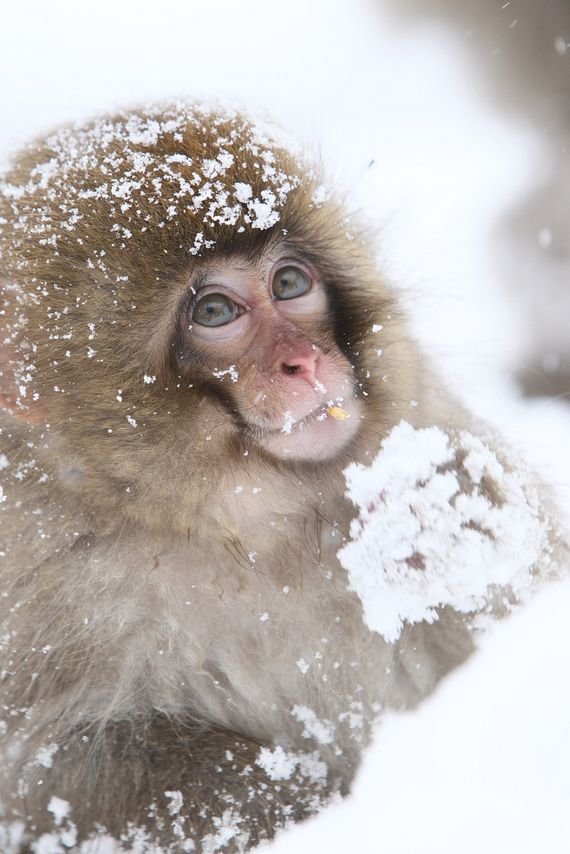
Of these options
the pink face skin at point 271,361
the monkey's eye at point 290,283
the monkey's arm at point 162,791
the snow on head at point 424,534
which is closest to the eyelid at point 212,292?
the pink face skin at point 271,361

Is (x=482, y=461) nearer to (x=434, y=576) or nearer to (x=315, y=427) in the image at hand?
(x=434, y=576)

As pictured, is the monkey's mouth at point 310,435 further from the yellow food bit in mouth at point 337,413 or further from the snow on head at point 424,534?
the snow on head at point 424,534

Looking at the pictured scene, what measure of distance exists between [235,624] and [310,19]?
2744 millimetres

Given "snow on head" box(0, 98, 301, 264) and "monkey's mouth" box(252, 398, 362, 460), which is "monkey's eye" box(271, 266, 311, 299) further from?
"monkey's mouth" box(252, 398, 362, 460)

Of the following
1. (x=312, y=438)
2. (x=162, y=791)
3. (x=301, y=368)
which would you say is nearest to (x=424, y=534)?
(x=312, y=438)

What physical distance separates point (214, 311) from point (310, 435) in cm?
32

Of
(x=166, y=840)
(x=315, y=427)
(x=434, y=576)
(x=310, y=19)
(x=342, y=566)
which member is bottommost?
(x=166, y=840)

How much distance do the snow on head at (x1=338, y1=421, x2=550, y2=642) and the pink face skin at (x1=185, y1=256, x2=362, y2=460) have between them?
0.54 ft

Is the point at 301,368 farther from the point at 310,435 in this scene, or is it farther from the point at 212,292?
the point at 212,292

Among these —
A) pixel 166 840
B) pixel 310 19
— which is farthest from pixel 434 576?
pixel 310 19

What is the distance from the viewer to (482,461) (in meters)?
1.89

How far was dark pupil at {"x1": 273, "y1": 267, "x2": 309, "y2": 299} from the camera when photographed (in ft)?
5.79

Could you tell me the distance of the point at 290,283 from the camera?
1786 mm

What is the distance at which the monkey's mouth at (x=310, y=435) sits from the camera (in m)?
1.59
